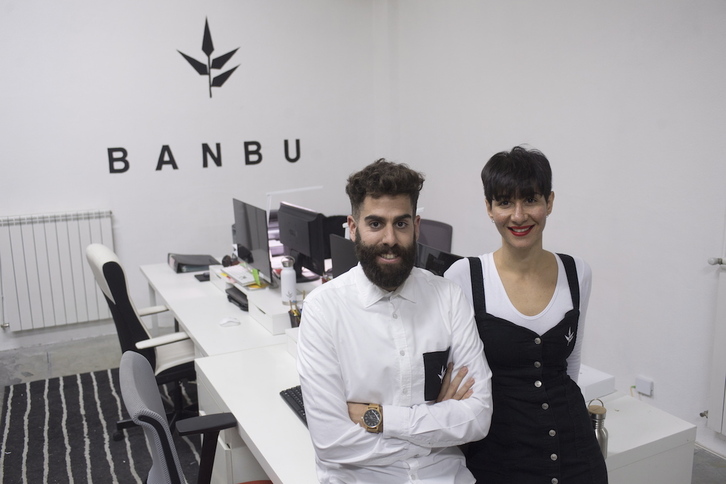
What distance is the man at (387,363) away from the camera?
1520 millimetres

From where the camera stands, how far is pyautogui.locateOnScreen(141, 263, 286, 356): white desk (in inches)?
114

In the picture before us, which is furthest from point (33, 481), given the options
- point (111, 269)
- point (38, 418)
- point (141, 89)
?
point (141, 89)

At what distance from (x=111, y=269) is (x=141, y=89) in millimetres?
2258

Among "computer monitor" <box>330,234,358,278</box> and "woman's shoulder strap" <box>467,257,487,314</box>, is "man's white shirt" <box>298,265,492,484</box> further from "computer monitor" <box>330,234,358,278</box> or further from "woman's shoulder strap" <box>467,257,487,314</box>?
"computer monitor" <box>330,234,358,278</box>

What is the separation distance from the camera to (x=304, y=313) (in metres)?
Answer: 1.61

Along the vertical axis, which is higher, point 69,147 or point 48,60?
point 48,60

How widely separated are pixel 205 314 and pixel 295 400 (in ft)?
4.22

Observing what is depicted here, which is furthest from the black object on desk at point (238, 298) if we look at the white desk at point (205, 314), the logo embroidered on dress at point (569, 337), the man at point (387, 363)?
the logo embroidered on dress at point (569, 337)

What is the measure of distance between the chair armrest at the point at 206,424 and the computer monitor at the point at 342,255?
89 centimetres

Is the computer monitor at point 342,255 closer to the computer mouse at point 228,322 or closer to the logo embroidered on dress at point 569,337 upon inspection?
the computer mouse at point 228,322

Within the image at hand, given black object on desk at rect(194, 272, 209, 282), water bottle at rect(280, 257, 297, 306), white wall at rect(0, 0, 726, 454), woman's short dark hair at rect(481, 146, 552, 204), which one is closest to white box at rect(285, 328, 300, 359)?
water bottle at rect(280, 257, 297, 306)

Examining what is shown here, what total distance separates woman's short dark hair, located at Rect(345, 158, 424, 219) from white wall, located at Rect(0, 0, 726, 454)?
2047 millimetres

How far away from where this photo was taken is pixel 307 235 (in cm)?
332

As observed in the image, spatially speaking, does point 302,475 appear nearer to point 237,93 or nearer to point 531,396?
point 531,396
